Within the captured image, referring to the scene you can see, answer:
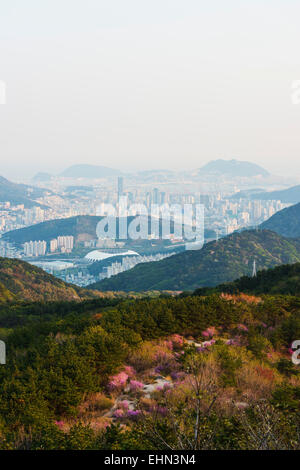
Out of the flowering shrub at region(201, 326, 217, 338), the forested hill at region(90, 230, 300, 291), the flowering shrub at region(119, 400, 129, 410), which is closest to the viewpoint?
the flowering shrub at region(119, 400, 129, 410)

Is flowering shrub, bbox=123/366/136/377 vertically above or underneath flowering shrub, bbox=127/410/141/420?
underneath

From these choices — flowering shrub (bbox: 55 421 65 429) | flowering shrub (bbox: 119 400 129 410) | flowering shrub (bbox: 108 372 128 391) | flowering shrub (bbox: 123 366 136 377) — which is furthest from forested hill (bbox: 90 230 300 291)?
flowering shrub (bbox: 55 421 65 429)

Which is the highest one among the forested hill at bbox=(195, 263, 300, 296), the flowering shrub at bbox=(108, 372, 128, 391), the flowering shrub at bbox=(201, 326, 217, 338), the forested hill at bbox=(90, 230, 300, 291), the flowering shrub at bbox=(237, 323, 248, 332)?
the flowering shrub at bbox=(108, 372, 128, 391)

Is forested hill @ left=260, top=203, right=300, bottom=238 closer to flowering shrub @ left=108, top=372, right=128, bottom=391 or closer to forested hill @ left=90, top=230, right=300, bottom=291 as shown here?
forested hill @ left=90, top=230, right=300, bottom=291

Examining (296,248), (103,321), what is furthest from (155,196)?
(103,321)

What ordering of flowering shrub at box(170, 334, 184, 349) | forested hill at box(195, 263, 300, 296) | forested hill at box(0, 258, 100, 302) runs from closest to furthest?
flowering shrub at box(170, 334, 184, 349) < forested hill at box(195, 263, 300, 296) < forested hill at box(0, 258, 100, 302)

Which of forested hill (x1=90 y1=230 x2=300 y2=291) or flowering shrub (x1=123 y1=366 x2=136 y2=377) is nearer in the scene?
flowering shrub (x1=123 y1=366 x2=136 y2=377)

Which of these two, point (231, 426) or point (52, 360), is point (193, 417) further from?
point (52, 360)
